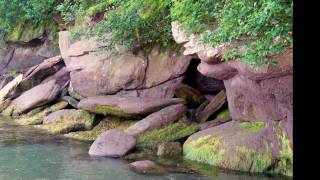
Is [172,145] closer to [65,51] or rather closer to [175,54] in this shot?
[175,54]

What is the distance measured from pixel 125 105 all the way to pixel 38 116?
198 inches

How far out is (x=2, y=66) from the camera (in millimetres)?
28391

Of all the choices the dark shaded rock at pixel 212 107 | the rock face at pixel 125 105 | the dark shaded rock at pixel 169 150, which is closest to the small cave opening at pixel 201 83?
the dark shaded rock at pixel 212 107

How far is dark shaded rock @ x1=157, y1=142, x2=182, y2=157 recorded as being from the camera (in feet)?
41.3

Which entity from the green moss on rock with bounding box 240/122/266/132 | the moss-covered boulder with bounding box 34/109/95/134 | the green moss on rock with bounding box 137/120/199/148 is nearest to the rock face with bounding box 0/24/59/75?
the moss-covered boulder with bounding box 34/109/95/134

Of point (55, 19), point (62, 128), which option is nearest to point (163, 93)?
point (62, 128)

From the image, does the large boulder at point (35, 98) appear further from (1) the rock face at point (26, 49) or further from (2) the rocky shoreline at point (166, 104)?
(1) the rock face at point (26, 49)

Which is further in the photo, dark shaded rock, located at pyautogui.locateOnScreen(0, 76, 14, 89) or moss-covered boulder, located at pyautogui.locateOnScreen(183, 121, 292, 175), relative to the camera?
dark shaded rock, located at pyautogui.locateOnScreen(0, 76, 14, 89)

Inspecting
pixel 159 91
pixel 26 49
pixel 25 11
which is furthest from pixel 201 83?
pixel 26 49

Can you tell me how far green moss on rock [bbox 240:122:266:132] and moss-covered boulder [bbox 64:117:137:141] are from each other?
4.74m

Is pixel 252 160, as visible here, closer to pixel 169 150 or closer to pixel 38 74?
pixel 169 150

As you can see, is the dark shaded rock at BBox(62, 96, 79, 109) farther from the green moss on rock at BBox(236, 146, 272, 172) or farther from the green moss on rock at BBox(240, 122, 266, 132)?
the green moss on rock at BBox(236, 146, 272, 172)

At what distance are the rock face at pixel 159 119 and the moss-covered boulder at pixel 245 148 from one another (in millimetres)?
2050
